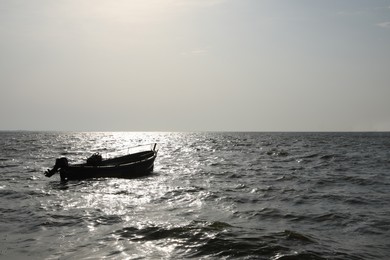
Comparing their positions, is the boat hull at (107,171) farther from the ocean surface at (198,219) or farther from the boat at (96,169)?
the ocean surface at (198,219)

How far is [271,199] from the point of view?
1881 cm

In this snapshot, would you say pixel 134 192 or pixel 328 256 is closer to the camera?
pixel 328 256

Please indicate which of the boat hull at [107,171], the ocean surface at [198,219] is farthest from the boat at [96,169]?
the ocean surface at [198,219]

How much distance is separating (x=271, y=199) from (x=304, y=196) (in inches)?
80.1

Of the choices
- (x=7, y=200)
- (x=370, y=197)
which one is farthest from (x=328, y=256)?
(x=7, y=200)

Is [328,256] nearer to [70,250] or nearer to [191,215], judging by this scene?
[191,215]

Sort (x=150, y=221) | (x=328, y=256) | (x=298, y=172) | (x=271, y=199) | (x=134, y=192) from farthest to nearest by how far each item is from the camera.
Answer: (x=298, y=172) → (x=134, y=192) → (x=271, y=199) → (x=150, y=221) → (x=328, y=256)

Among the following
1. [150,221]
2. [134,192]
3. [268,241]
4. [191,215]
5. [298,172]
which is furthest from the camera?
[298,172]

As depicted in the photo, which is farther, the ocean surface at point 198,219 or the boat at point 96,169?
the boat at point 96,169

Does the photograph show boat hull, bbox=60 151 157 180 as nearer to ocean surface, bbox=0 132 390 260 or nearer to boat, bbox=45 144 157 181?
boat, bbox=45 144 157 181

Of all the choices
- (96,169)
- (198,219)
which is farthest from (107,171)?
(198,219)

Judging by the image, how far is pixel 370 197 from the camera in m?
18.8

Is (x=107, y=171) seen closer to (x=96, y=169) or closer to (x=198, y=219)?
(x=96, y=169)

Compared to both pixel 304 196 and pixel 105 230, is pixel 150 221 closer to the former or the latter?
pixel 105 230
